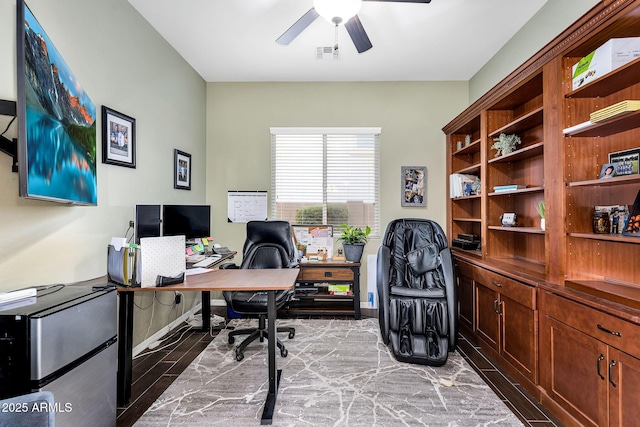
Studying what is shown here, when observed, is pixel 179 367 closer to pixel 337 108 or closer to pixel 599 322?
pixel 599 322

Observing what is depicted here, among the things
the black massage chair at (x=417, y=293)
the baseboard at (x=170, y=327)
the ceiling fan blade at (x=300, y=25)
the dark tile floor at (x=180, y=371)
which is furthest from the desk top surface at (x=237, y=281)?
the ceiling fan blade at (x=300, y=25)

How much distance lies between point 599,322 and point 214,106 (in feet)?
14.4

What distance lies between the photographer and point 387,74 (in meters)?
3.78

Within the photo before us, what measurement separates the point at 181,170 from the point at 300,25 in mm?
2102

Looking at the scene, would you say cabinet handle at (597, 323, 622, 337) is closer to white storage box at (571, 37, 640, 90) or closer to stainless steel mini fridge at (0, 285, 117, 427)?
white storage box at (571, 37, 640, 90)

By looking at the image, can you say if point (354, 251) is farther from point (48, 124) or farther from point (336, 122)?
point (48, 124)

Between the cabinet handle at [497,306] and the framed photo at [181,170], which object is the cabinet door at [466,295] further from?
the framed photo at [181,170]

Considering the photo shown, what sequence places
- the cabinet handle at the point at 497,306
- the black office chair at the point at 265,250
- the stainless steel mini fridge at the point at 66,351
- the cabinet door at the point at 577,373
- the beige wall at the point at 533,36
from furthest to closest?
the black office chair at the point at 265,250 < the cabinet handle at the point at 497,306 < the beige wall at the point at 533,36 < the cabinet door at the point at 577,373 < the stainless steel mini fridge at the point at 66,351

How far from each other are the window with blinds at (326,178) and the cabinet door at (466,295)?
1.24 meters

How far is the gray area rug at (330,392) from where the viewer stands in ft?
6.05

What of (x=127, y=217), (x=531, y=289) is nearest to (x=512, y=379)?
(x=531, y=289)

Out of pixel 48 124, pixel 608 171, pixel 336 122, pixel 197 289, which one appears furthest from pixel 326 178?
pixel 48 124

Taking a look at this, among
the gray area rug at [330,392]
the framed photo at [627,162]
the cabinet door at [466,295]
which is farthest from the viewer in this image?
the cabinet door at [466,295]

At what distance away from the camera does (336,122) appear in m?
3.99
